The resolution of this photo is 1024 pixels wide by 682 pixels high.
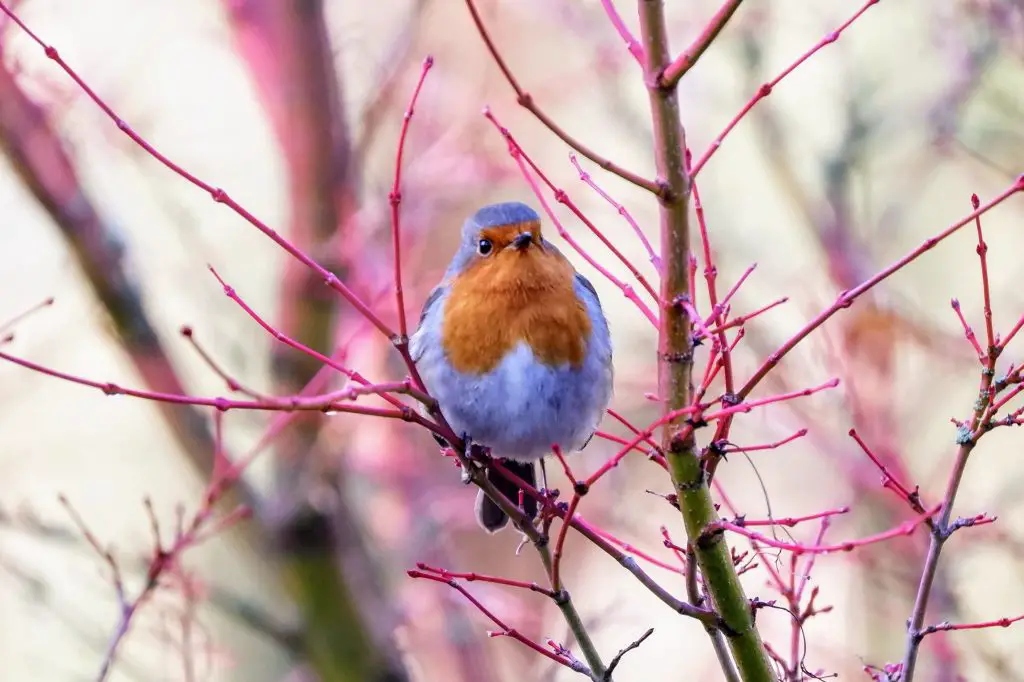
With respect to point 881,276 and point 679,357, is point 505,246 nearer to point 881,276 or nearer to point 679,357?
point 679,357

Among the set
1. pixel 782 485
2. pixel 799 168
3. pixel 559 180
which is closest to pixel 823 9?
pixel 799 168

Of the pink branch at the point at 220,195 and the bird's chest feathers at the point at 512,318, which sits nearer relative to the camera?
the pink branch at the point at 220,195

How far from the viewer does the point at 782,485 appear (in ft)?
26.5

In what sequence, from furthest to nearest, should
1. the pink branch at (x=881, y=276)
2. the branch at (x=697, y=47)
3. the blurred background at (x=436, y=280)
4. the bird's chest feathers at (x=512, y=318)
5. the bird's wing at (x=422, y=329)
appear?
the blurred background at (x=436, y=280)
the bird's wing at (x=422, y=329)
the bird's chest feathers at (x=512, y=318)
the pink branch at (x=881, y=276)
the branch at (x=697, y=47)

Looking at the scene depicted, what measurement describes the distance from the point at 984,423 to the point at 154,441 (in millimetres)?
8452

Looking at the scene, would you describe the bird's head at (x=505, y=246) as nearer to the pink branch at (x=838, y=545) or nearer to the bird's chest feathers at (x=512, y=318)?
the bird's chest feathers at (x=512, y=318)

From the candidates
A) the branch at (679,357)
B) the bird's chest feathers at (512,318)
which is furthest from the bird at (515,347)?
the branch at (679,357)

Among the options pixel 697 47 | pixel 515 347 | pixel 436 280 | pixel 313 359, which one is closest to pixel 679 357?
pixel 697 47

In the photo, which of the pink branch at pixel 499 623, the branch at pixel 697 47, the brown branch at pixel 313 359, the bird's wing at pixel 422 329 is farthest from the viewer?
the brown branch at pixel 313 359

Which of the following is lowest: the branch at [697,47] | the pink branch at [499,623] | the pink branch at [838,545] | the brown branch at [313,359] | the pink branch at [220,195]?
the pink branch at [499,623]

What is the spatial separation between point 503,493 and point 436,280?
2548 millimetres

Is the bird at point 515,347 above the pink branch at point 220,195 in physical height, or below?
above

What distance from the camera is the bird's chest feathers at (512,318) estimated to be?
263cm

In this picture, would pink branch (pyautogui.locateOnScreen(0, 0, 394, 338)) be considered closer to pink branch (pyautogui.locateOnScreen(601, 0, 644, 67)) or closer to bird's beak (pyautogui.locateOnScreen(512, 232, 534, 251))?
pink branch (pyautogui.locateOnScreen(601, 0, 644, 67))
